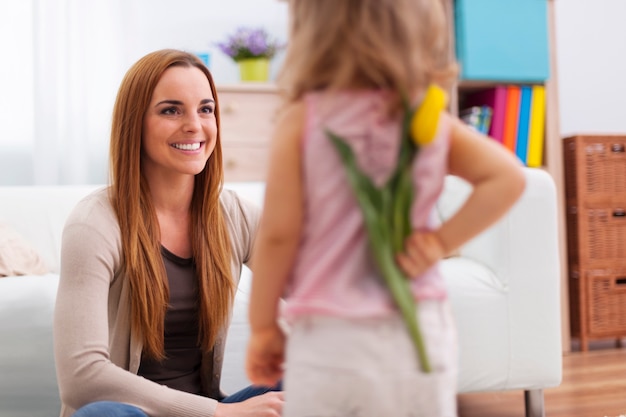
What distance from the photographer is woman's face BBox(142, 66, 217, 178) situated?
3.94 ft

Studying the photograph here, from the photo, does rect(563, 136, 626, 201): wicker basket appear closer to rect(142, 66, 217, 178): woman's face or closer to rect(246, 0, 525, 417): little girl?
rect(142, 66, 217, 178): woman's face

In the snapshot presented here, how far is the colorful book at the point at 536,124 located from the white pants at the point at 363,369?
2.44m

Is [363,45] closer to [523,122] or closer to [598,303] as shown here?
[523,122]

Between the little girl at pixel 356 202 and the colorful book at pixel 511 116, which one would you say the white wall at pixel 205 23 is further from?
the little girl at pixel 356 202

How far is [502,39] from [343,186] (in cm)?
240

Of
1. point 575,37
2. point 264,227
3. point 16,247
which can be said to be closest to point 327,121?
point 264,227

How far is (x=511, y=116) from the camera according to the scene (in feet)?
9.41

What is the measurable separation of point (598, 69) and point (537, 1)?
80cm

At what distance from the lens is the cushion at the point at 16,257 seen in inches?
71.0

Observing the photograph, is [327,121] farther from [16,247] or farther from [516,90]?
[516,90]

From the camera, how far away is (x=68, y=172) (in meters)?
2.93

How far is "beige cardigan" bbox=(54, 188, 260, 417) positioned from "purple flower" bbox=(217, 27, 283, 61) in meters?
1.85

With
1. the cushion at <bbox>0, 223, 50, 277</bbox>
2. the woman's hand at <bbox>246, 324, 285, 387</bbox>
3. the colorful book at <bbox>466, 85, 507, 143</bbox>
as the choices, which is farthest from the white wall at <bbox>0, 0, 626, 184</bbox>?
the woman's hand at <bbox>246, 324, 285, 387</bbox>

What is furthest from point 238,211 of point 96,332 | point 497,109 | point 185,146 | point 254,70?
point 497,109
